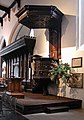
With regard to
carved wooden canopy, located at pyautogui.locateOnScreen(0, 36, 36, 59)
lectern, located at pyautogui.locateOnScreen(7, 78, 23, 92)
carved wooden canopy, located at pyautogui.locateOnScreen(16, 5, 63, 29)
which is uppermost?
carved wooden canopy, located at pyautogui.locateOnScreen(16, 5, 63, 29)

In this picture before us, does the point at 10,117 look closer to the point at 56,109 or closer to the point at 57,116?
the point at 57,116

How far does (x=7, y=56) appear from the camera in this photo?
49.9ft

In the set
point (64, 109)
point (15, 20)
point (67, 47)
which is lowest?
point (64, 109)

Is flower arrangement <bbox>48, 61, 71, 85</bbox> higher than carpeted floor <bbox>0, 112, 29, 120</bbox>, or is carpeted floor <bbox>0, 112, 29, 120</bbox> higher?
flower arrangement <bbox>48, 61, 71, 85</bbox>

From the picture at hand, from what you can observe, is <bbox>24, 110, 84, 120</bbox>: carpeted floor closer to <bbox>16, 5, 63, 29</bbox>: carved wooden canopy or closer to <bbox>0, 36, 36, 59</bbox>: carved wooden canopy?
<bbox>16, 5, 63, 29</bbox>: carved wooden canopy

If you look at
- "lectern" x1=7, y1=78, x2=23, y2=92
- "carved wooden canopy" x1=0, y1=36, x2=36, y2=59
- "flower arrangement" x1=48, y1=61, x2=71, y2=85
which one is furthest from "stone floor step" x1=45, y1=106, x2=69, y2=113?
"carved wooden canopy" x1=0, y1=36, x2=36, y2=59

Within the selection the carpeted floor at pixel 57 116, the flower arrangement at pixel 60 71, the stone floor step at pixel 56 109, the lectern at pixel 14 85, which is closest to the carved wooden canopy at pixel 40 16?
the flower arrangement at pixel 60 71

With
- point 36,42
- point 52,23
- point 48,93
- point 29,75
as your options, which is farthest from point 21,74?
point 52,23

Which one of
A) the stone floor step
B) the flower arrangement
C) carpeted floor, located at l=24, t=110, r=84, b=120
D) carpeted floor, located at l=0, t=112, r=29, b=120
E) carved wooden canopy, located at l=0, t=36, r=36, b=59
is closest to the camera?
carpeted floor, located at l=0, t=112, r=29, b=120

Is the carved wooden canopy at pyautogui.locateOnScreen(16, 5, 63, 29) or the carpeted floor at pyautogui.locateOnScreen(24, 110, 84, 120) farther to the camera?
the carved wooden canopy at pyautogui.locateOnScreen(16, 5, 63, 29)

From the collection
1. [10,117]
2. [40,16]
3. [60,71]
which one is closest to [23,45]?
[40,16]

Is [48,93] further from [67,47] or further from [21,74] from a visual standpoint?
[21,74]

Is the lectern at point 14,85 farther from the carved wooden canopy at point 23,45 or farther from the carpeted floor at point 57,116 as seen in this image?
the carpeted floor at point 57,116

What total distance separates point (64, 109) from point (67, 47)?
2.46 meters
